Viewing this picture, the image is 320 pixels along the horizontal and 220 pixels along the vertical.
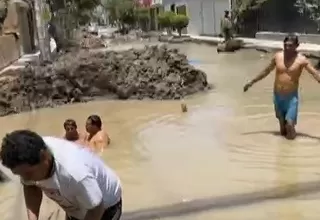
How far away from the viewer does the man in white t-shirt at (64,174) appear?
2.83m

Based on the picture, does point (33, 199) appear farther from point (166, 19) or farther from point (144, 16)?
point (144, 16)

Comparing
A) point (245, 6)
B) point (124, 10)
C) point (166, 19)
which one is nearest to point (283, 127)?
point (245, 6)

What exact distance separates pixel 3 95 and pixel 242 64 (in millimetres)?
12310

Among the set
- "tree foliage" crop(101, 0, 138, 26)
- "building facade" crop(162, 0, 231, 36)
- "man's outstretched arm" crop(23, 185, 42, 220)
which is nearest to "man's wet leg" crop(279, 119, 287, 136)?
"man's outstretched arm" crop(23, 185, 42, 220)

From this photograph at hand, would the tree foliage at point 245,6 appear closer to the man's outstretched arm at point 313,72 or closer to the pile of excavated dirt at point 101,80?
the pile of excavated dirt at point 101,80

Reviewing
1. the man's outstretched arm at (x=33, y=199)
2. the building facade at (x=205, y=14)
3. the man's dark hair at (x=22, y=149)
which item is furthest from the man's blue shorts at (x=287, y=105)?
the building facade at (x=205, y=14)

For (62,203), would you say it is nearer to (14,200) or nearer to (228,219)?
(228,219)

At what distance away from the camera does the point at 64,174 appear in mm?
3039

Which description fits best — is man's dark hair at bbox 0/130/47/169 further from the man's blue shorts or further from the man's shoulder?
the man's blue shorts

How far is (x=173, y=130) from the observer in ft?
36.5

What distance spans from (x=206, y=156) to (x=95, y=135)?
1.58m

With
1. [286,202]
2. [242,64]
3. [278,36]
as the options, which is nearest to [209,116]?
[286,202]

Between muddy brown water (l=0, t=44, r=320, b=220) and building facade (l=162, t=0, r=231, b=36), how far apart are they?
31159 millimetres

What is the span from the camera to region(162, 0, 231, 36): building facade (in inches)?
1828
